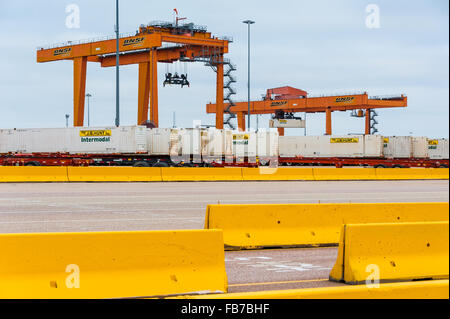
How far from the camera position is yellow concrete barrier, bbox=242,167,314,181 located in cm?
3441

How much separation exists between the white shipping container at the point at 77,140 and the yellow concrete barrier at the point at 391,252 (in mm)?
40143

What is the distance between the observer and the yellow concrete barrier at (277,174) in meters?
34.4

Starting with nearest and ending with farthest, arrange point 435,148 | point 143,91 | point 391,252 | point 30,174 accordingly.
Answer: point 391,252, point 30,174, point 435,148, point 143,91

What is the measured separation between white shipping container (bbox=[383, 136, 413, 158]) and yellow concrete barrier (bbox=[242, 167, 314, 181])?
29.3m

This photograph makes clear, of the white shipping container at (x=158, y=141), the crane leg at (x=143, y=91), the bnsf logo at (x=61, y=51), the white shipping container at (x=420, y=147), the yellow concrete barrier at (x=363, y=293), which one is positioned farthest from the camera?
the bnsf logo at (x=61, y=51)

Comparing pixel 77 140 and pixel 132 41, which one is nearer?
pixel 77 140

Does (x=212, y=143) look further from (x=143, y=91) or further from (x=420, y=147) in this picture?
(x=420, y=147)

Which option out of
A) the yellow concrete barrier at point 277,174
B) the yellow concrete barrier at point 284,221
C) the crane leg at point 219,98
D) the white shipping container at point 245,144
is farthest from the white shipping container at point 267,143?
the yellow concrete barrier at point 284,221

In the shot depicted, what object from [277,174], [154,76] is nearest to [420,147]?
[154,76]

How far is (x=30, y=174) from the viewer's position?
30.3 m

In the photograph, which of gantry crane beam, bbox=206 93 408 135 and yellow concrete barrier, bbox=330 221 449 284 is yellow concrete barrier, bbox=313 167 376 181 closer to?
yellow concrete barrier, bbox=330 221 449 284

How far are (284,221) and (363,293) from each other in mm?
5377

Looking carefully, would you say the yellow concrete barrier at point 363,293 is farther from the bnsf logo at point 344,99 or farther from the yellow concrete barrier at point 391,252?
the bnsf logo at point 344,99

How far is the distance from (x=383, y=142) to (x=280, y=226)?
2109 inches
